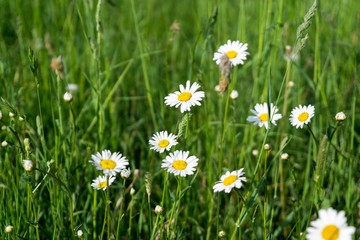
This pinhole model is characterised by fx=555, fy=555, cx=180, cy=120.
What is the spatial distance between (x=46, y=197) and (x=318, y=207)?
0.99 meters

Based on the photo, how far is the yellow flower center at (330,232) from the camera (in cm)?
121

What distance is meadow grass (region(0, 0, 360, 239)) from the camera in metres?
1.76

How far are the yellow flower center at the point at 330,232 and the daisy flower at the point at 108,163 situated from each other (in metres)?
0.64

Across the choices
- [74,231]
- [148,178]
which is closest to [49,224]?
[74,231]

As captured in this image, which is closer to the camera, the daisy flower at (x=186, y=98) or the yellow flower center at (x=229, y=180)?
the yellow flower center at (x=229, y=180)

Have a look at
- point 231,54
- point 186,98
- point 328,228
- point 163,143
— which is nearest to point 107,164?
point 163,143

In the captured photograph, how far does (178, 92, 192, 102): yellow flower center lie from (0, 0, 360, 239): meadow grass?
65mm

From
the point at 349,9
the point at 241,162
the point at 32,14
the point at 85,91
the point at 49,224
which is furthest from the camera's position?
the point at 32,14

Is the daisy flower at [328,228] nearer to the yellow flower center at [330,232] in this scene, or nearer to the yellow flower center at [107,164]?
the yellow flower center at [330,232]

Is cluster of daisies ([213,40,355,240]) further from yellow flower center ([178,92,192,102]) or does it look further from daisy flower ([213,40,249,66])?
yellow flower center ([178,92,192,102])

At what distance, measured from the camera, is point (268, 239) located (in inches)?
67.1

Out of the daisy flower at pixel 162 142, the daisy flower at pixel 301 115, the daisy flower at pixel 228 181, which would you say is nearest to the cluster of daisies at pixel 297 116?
the daisy flower at pixel 301 115

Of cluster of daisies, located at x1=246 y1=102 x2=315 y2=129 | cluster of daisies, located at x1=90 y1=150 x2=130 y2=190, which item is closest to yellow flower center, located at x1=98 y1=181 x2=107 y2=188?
cluster of daisies, located at x1=90 y1=150 x2=130 y2=190

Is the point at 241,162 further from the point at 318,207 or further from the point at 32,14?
the point at 32,14
